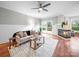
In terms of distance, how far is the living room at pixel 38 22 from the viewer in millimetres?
2194

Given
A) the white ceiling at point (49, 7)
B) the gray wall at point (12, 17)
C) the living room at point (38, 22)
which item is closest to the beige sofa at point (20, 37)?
the living room at point (38, 22)

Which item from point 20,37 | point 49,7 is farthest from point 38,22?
point 20,37

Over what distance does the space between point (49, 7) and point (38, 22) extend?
0.52m

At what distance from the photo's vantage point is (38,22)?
97.3 inches

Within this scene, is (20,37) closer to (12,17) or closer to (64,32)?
(12,17)

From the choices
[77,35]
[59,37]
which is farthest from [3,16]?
[77,35]

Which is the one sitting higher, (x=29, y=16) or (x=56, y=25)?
(x=29, y=16)

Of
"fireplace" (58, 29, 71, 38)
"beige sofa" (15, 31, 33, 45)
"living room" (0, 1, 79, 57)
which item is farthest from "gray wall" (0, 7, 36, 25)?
"fireplace" (58, 29, 71, 38)

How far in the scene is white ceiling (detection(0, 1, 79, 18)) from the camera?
2202mm

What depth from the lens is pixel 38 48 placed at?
11.0 ft

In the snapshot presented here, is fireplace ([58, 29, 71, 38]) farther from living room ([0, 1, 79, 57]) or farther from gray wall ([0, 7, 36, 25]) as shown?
gray wall ([0, 7, 36, 25])

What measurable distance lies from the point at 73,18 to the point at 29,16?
1.21 m

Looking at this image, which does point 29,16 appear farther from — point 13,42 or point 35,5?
point 13,42

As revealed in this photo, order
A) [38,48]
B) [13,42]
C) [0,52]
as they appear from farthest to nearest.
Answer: [38,48]
[0,52]
[13,42]
